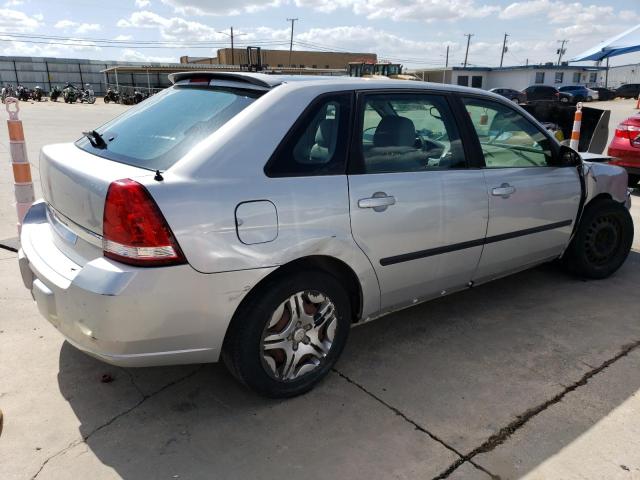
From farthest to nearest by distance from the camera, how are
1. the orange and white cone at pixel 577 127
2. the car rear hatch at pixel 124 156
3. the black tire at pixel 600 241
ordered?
the orange and white cone at pixel 577 127
the black tire at pixel 600 241
the car rear hatch at pixel 124 156

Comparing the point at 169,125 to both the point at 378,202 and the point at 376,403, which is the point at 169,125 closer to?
the point at 378,202

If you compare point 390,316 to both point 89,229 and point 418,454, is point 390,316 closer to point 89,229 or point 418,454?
point 418,454

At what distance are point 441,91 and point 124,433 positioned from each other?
105 inches

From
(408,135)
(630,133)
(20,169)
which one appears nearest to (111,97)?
(20,169)

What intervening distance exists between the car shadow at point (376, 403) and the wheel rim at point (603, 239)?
0.73m

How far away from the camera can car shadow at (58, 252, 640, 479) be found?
2.32 m

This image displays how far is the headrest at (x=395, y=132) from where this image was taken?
300 centimetres

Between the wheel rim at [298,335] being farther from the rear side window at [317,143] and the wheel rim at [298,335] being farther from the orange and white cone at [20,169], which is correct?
the orange and white cone at [20,169]

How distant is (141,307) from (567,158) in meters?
3.25

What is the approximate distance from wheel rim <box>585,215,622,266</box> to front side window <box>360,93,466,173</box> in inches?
A: 69.9

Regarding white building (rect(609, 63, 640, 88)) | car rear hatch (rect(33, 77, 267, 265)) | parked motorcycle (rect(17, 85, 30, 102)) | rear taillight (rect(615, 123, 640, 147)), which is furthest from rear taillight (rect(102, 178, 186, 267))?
white building (rect(609, 63, 640, 88))

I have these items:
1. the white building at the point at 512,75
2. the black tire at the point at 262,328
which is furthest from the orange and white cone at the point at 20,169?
the white building at the point at 512,75

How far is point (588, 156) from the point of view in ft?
15.1

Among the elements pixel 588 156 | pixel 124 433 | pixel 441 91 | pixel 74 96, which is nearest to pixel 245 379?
pixel 124 433
